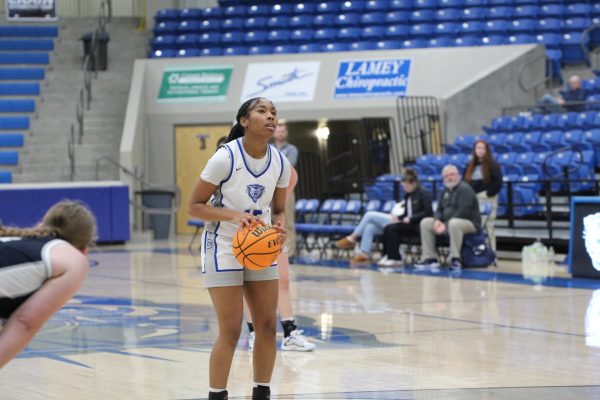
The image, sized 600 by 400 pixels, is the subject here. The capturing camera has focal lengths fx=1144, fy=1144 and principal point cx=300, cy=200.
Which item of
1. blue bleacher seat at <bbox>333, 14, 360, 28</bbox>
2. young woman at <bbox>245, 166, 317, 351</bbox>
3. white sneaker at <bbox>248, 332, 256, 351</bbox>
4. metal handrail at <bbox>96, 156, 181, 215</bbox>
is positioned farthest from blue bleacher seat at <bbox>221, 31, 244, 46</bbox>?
white sneaker at <bbox>248, 332, 256, 351</bbox>

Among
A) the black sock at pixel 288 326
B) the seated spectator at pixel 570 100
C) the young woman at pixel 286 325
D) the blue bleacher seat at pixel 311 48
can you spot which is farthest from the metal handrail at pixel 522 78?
the black sock at pixel 288 326

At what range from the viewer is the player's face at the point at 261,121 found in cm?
589

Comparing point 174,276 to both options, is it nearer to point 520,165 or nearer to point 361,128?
point 520,165

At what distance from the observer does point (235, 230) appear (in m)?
5.89

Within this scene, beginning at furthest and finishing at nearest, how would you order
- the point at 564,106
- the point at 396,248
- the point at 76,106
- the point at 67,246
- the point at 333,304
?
the point at 76,106 → the point at 564,106 → the point at 396,248 → the point at 333,304 → the point at 67,246

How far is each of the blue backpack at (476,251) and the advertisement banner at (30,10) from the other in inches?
574

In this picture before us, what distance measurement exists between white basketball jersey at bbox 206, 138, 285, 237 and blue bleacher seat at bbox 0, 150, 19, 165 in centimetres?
1946

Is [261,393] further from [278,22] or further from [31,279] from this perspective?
[278,22]

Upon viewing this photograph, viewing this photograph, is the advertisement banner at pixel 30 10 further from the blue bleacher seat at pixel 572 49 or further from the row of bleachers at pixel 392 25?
the blue bleacher seat at pixel 572 49

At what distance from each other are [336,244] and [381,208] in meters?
1.36

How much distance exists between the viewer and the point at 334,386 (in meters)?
6.92

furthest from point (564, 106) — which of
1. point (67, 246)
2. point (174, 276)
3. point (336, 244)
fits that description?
point (67, 246)

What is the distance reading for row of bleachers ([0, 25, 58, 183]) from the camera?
82.0 ft

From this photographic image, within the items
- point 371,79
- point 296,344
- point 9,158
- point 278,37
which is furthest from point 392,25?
point 296,344
